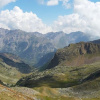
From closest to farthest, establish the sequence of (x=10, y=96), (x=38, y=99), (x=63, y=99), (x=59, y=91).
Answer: (x=10, y=96)
(x=38, y=99)
(x=63, y=99)
(x=59, y=91)

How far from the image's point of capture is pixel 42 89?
305ft

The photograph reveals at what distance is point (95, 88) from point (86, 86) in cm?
557

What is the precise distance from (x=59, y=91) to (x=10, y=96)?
6841cm

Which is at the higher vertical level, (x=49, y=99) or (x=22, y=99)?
(x=22, y=99)

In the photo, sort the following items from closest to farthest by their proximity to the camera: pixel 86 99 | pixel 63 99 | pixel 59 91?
pixel 63 99, pixel 86 99, pixel 59 91

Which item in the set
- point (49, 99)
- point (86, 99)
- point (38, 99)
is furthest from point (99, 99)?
point (38, 99)

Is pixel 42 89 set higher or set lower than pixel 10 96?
lower

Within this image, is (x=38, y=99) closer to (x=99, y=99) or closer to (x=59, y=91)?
(x=99, y=99)

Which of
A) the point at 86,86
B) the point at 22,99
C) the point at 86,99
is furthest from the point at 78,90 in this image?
the point at 22,99

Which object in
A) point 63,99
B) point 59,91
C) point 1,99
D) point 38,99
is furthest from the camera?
point 59,91

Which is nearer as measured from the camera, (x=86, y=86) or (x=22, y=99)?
(x=22, y=99)

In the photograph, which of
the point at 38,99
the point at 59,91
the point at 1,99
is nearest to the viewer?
the point at 1,99

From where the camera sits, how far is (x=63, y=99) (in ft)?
236

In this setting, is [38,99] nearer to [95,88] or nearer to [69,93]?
[69,93]
